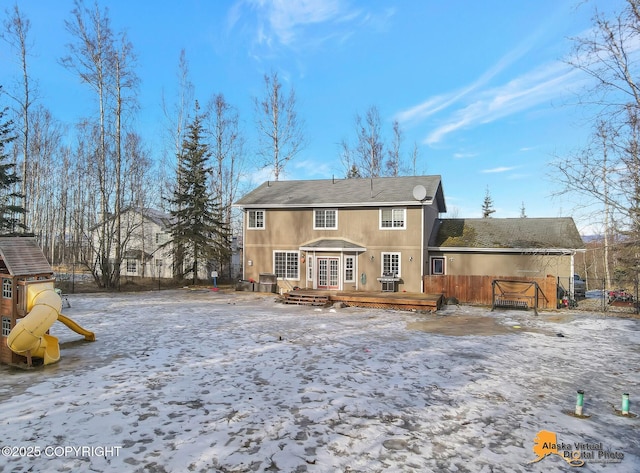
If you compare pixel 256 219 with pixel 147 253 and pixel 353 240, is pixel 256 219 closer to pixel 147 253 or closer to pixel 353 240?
pixel 353 240

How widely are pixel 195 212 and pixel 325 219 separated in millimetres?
10337

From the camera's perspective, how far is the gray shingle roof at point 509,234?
64.7ft

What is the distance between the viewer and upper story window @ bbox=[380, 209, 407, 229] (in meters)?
19.3

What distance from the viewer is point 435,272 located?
69.5 ft

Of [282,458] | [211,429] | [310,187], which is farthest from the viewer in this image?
[310,187]

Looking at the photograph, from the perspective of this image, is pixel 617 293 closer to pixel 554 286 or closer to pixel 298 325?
pixel 554 286

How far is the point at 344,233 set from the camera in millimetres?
20453

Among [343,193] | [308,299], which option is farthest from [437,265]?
[308,299]

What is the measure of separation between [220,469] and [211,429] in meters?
0.97

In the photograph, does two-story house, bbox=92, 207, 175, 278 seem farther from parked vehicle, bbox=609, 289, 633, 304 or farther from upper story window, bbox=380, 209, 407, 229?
parked vehicle, bbox=609, 289, 633, 304

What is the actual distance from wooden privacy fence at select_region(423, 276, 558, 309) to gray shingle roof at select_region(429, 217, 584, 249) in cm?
282

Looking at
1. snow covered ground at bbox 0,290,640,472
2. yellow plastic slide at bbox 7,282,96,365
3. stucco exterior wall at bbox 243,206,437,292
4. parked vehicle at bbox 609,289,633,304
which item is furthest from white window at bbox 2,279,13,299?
parked vehicle at bbox 609,289,633,304

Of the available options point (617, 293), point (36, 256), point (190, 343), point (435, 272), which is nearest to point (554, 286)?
point (617, 293)

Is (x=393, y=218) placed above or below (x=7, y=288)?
above
